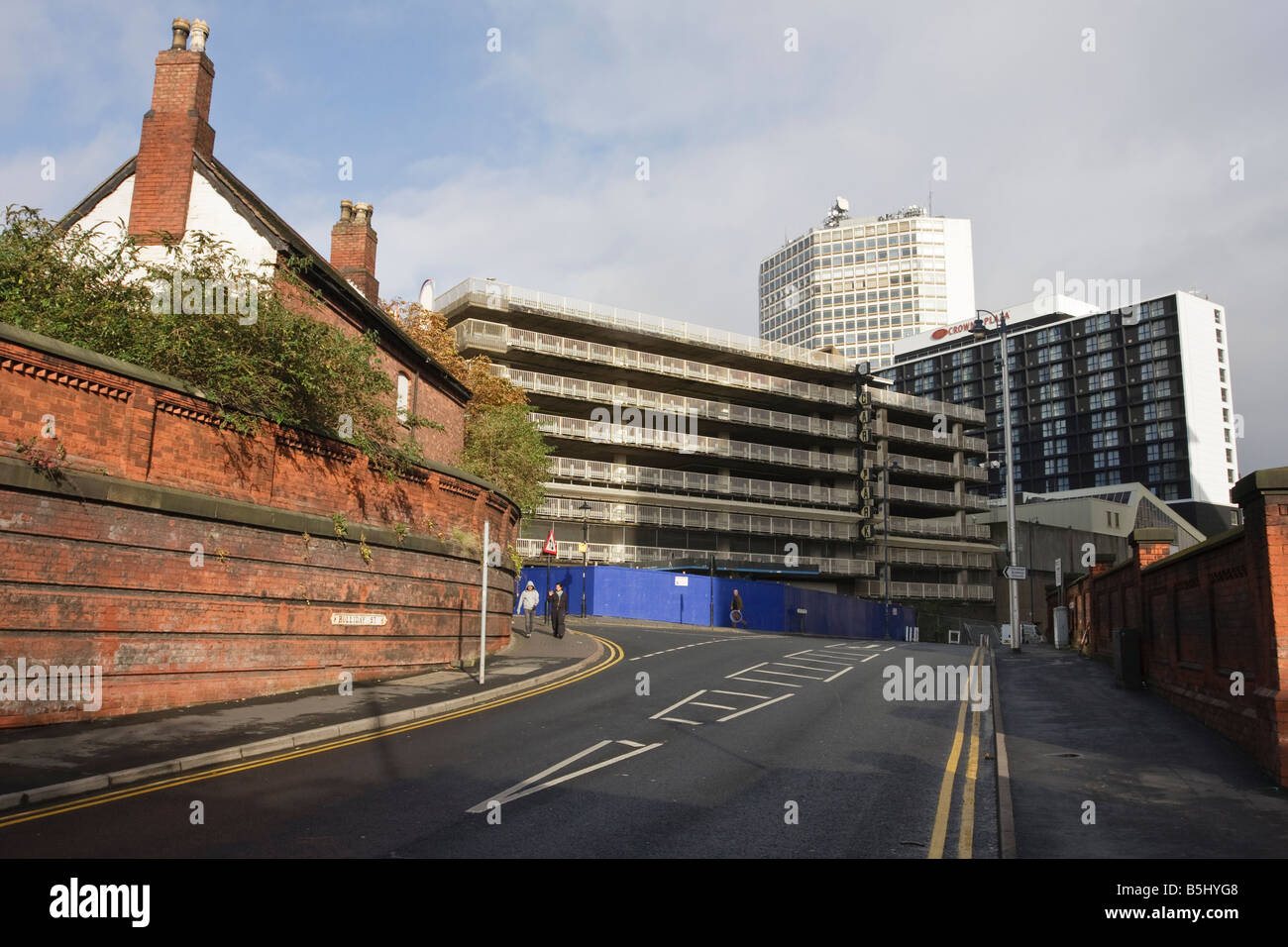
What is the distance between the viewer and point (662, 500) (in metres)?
62.4

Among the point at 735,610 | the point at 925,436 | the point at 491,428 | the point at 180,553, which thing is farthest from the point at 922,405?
the point at 180,553

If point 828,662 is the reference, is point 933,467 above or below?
above

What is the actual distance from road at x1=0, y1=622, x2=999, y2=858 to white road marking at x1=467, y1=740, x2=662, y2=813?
0.04 meters

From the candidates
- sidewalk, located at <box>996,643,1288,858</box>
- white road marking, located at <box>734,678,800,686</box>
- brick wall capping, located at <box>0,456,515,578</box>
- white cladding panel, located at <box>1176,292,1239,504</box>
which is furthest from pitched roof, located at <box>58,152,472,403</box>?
white cladding panel, located at <box>1176,292,1239,504</box>

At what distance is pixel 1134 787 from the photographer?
8.83 meters

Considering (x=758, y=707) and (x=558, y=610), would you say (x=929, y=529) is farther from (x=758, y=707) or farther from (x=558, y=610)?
(x=758, y=707)

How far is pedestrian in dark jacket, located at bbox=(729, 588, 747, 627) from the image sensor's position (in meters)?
42.9

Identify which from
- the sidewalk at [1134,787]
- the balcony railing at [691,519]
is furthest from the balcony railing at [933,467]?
the sidewalk at [1134,787]

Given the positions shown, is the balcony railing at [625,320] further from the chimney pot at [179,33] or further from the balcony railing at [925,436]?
the chimney pot at [179,33]

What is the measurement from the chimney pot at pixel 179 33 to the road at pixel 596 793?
1604 cm

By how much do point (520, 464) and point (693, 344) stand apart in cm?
3429

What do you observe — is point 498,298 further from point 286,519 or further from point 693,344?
point 286,519

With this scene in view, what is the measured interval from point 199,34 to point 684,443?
4670 centimetres

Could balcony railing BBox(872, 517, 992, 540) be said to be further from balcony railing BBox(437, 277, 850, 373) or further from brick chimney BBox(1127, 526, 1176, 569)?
brick chimney BBox(1127, 526, 1176, 569)
